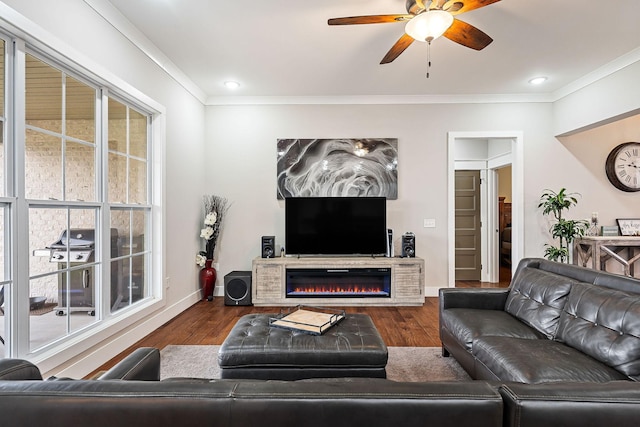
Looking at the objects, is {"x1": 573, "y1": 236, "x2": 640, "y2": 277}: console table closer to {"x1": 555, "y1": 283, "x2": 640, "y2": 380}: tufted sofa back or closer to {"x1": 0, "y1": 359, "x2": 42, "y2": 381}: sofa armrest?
{"x1": 555, "y1": 283, "x2": 640, "y2": 380}: tufted sofa back

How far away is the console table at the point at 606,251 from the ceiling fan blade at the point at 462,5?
3.54 m

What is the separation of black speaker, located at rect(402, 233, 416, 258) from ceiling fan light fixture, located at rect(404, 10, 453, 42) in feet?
8.54

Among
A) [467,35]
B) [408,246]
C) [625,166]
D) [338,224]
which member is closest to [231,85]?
[338,224]

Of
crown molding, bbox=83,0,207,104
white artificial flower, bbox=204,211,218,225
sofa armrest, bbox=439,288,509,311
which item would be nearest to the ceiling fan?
crown molding, bbox=83,0,207,104

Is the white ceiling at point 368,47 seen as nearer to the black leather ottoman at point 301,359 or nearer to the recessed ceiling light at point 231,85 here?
the recessed ceiling light at point 231,85

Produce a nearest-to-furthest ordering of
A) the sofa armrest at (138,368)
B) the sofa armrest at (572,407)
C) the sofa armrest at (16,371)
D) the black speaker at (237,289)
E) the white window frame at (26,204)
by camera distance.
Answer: the sofa armrest at (572,407) → the sofa armrest at (16,371) → the sofa armrest at (138,368) → the white window frame at (26,204) → the black speaker at (237,289)

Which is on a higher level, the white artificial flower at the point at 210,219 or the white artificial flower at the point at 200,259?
the white artificial flower at the point at 210,219

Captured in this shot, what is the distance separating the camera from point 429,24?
2.25 m

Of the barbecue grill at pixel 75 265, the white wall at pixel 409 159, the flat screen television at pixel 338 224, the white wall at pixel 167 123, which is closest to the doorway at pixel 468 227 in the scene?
the white wall at pixel 409 159

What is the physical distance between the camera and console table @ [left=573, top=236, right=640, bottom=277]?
4105 millimetres

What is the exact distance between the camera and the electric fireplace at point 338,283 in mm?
4281

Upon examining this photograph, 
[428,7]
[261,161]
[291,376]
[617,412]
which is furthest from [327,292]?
[617,412]

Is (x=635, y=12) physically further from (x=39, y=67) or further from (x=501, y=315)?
(x=39, y=67)

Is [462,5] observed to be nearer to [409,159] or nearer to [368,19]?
[368,19]
